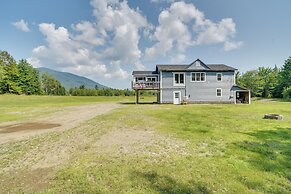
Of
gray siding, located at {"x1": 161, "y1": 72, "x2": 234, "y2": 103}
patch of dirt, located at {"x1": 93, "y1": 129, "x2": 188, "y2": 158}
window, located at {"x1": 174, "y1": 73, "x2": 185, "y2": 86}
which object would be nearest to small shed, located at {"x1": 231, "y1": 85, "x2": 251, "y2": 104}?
gray siding, located at {"x1": 161, "y1": 72, "x2": 234, "y2": 103}

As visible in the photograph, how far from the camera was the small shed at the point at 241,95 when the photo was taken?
27.8 meters

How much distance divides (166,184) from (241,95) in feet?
101

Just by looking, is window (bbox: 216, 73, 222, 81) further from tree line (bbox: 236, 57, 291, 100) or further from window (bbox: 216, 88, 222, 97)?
tree line (bbox: 236, 57, 291, 100)

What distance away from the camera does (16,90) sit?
58281 millimetres

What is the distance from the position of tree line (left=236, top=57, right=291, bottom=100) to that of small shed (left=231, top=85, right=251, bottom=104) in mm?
24782

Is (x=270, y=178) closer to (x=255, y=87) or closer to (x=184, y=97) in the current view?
(x=184, y=97)

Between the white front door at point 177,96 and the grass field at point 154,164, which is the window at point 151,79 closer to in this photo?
the white front door at point 177,96

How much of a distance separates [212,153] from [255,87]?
56235 millimetres

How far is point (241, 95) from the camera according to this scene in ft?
99.0

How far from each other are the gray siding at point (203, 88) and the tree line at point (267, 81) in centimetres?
2863

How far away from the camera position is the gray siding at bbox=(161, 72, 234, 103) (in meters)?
27.9

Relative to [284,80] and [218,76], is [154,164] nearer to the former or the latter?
[218,76]

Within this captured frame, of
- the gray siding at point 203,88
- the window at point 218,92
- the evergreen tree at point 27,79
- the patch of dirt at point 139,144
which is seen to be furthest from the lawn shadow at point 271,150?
the evergreen tree at point 27,79

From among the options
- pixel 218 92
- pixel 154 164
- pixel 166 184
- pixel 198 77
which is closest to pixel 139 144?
pixel 154 164
